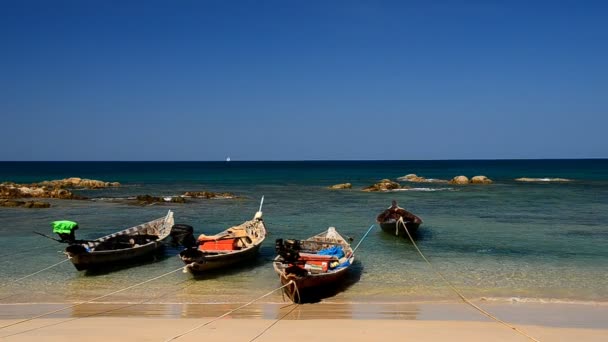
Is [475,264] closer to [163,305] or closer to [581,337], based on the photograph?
[581,337]

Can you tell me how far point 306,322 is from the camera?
1223 centimetres

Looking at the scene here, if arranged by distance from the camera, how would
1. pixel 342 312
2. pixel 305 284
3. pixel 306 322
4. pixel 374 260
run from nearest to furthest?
1. pixel 306 322
2. pixel 342 312
3. pixel 305 284
4. pixel 374 260

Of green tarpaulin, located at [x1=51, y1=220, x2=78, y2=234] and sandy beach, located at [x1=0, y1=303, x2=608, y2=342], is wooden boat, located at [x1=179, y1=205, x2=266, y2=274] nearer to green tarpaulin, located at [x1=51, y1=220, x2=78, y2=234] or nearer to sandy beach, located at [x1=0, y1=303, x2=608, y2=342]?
sandy beach, located at [x1=0, y1=303, x2=608, y2=342]

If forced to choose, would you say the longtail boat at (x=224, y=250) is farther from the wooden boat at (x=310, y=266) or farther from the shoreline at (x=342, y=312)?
the shoreline at (x=342, y=312)

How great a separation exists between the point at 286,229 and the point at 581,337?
19.3 meters

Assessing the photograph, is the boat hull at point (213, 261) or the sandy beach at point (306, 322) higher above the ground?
the boat hull at point (213, 261)

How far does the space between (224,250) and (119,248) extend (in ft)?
15.0

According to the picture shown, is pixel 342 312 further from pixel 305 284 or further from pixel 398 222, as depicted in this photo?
pixel 398 222

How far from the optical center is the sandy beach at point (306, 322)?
35.9ft

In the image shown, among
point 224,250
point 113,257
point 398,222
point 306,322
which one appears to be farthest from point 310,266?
point 398,222

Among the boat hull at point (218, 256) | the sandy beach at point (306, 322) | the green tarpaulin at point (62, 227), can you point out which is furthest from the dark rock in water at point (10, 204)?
the sandy beach at point (306, 322)

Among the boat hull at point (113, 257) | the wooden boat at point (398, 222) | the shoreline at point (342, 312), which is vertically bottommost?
the shoreline at point (342, 312)

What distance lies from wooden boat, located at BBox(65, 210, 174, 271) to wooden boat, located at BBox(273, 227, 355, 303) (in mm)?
6374

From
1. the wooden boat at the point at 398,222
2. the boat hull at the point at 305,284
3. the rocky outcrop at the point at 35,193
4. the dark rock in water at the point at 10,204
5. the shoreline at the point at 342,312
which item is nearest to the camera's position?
the shoreline at the point at 342,312
